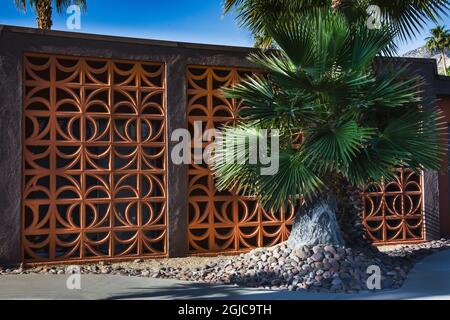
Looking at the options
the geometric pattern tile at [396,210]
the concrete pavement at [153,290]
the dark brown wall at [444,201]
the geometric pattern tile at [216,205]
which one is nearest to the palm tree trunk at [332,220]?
the concrete pavement at [153,290]

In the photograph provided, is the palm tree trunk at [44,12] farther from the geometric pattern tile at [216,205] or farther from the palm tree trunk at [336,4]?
the palm tree trunk at [336,4]

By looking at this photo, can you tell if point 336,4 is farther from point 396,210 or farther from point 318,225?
point 396,210

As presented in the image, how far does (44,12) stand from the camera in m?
15.6

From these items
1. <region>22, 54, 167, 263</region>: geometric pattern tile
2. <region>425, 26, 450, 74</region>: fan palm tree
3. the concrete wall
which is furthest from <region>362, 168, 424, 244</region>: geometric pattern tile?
<region>425, 26, 450, 74</region>: fan palm tree

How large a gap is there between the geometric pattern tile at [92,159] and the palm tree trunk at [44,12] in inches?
322

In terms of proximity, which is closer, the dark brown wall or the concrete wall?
the concrete wall

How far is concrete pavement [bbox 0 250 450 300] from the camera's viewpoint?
19.5 feet

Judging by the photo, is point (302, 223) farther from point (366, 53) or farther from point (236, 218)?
point (366, 53)

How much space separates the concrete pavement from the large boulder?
115 centimetres

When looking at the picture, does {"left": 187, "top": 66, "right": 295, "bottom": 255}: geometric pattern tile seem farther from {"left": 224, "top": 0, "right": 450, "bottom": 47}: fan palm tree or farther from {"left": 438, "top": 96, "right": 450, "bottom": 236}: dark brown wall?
{"left": 438, "top": 96, "right": 450, "bottom": 236}: dark brown wall

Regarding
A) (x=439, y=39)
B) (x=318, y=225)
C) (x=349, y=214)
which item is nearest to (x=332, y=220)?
(x=318, y=225)

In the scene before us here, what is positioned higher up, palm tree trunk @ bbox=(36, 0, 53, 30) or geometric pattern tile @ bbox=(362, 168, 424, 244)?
palm tree trunk @ bbox=(36, 0, 53, 30)

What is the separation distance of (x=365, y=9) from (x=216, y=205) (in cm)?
416

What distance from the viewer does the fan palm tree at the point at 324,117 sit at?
6809 mm
